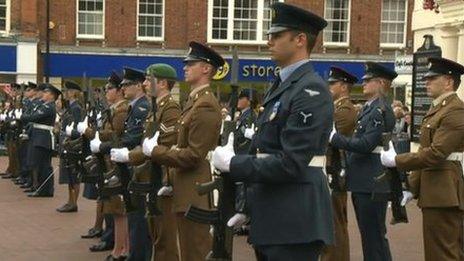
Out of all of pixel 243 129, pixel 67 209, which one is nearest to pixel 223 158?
pixel 243 129

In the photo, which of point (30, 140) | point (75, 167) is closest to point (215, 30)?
point (30, 140)

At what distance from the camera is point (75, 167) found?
994cm

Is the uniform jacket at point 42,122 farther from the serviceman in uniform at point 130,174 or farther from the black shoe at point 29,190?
the serviceman in uniform at point 130,174

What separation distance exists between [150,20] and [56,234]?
71.3ft

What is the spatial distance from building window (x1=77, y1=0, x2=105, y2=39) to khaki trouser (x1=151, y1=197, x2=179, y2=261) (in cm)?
2423

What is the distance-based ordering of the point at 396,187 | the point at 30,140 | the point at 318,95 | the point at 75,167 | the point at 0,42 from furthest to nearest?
the point at 0,42
the point at 30,140
the point at 75,167
the point at 396,187
the point at 318,95

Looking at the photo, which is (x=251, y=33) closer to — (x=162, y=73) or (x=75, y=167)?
(x=75, y=167)

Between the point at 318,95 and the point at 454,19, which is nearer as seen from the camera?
the point at 318,95

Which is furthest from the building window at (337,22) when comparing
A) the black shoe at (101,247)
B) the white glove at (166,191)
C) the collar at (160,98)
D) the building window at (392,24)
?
the white glove at (166,191)

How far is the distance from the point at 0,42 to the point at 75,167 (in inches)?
773

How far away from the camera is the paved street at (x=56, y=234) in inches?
330

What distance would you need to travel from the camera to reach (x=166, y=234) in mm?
6496

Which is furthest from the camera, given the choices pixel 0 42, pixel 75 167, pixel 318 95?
pixel 0 42

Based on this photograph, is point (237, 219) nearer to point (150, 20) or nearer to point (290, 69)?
point (290, 69)
